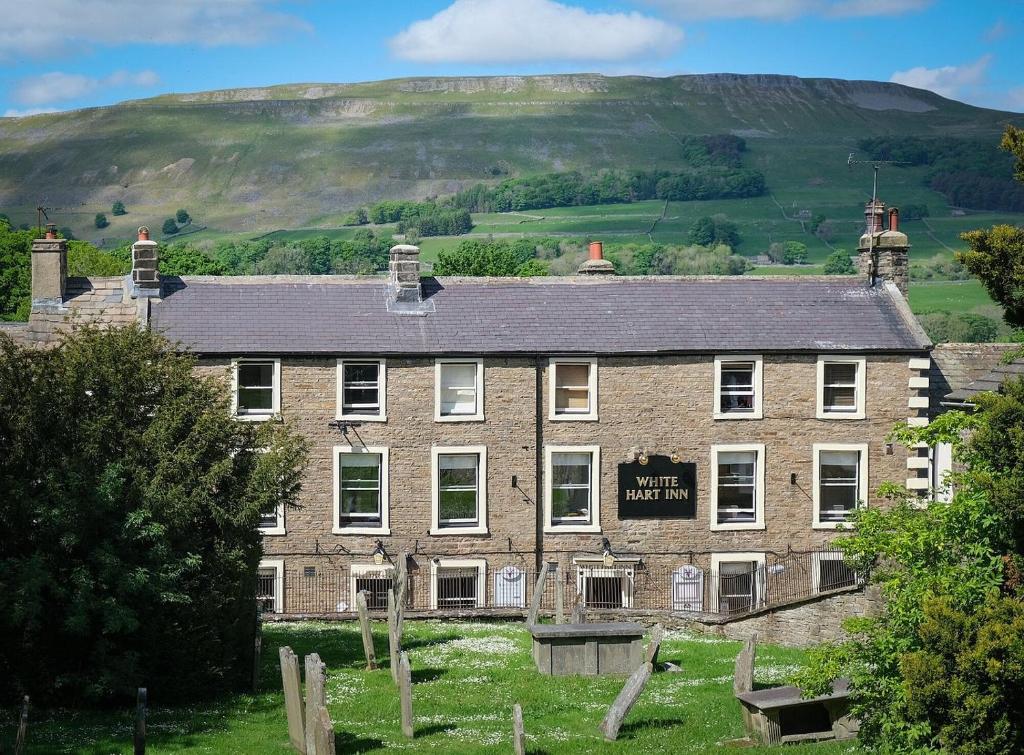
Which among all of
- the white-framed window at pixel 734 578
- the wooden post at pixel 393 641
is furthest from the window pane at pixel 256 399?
the white-framed window at pixel 734 578

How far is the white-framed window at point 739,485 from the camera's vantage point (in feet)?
145

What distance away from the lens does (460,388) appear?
43.8 m

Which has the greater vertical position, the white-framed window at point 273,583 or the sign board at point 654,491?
the sign board at point 654,491

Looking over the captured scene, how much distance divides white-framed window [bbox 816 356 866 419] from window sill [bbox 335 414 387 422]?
1401 cm

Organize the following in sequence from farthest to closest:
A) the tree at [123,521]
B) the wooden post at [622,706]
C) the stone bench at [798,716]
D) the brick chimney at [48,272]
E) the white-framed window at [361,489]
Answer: the brick chimney at [48,272]
the white-framed window at [361,489]
the tree at [123,521]
the wooden post at [622,706]
the stone bench at [798,716]

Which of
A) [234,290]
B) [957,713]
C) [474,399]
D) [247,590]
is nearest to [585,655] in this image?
[247,590]

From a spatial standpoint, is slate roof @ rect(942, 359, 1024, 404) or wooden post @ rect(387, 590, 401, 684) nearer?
wooden post @ rect(387, 590, 401, 684)

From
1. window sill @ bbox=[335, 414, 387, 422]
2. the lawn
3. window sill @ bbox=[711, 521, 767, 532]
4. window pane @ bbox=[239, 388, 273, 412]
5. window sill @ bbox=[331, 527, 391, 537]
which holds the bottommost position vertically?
the lawn

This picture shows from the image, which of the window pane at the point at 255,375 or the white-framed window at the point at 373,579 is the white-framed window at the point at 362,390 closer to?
the window pane at the point at 255,375

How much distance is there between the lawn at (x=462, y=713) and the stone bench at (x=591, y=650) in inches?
18.0

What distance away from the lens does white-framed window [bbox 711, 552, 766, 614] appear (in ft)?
140

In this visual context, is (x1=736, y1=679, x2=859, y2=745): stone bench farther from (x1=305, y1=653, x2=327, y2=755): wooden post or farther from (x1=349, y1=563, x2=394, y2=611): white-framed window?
(x1=349, y1=563, x2=394, y2=611): white-framed window

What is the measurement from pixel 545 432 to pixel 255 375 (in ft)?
30.7

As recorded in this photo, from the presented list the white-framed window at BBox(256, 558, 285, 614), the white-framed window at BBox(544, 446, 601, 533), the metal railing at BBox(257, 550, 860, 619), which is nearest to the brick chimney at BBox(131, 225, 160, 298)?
the white-framed window at BBox(256, 558, 285, 614)
